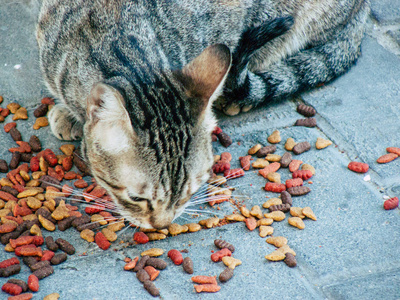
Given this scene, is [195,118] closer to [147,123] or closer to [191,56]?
[147,123]

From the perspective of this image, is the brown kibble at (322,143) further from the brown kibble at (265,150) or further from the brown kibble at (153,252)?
the brown kibble at (153,252)

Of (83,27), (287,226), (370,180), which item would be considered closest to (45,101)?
(83,27)

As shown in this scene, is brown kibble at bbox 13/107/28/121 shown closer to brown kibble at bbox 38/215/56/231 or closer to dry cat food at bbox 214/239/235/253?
brown kibble at bbox 38/215/56/231

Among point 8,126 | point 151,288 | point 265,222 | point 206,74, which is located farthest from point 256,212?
point 8,126

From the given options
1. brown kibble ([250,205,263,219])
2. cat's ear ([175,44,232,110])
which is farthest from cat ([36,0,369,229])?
brown kibble ([250,205,263,219])

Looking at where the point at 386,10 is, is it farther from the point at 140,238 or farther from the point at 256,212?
the point at 140,238

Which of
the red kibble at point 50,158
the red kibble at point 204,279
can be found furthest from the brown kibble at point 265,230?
the red kibble at point 50,158

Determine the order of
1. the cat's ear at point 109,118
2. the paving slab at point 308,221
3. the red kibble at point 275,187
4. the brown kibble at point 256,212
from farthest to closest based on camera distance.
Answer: the red kibble at point 275,187 → the brown kibble at point 256,212 → the paving slab at point 308,221 → the cat's ear at point 109,118
